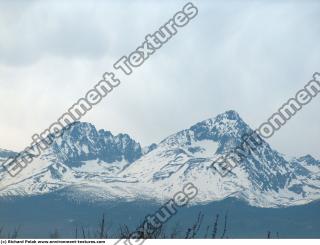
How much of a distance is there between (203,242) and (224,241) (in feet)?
1.99

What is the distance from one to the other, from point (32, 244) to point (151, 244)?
2.73 meters

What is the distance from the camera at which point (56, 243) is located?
920 centimetres

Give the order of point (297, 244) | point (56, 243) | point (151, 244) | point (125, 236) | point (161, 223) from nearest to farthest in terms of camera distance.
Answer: point (125, 236) → point (161, 223) → point (151, 244) → point (56, 243) → point (297, 244)

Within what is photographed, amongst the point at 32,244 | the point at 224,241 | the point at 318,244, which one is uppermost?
the point at 32,244

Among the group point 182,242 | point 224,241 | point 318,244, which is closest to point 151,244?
point 182,242

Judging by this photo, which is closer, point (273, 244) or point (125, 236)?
point (125, 236)

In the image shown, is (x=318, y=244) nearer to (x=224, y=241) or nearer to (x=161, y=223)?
(x=224, y=241)

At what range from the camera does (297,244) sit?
9875mm

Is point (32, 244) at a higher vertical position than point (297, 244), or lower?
higher

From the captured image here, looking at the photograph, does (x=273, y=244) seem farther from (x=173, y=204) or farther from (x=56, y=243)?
(x=56, y=243)

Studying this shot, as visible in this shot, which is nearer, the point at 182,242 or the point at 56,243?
the point at 182,242

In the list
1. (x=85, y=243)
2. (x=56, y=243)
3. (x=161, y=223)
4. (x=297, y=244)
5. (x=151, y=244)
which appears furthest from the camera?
(x=297, y=244)

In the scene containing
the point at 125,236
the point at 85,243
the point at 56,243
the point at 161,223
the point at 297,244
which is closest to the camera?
the point at 125,236

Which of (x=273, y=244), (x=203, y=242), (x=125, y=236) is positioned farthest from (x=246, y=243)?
(x=125, y=236)
